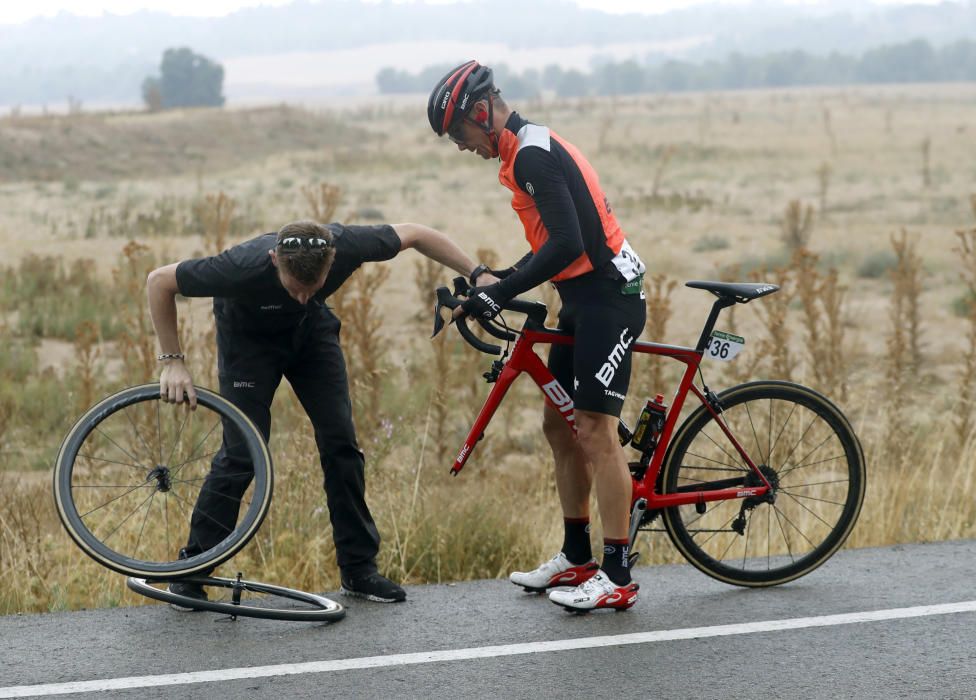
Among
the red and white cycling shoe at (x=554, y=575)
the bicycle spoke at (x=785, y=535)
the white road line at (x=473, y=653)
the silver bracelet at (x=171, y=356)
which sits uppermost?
the silver bracelet at (x=171, y=356)

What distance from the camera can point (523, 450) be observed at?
10.9m

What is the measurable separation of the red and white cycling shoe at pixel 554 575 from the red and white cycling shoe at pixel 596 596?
0.78ft

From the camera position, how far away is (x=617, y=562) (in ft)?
17.7

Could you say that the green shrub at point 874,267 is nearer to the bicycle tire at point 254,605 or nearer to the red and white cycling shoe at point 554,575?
the red and white cycling shoe at point 554,575

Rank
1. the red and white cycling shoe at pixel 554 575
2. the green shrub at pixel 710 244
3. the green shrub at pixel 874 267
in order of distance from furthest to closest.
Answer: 1. the green shrub at pixel 710 244
2. the green shrub at pixel 874 267
3. the red and white cycling shoe at pixel 554 575

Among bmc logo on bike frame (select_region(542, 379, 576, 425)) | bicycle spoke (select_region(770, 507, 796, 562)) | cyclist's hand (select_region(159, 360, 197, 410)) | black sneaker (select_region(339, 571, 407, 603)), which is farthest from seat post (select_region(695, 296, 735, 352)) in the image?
cyclist's hand (select_region(159, 360, 197, 410))

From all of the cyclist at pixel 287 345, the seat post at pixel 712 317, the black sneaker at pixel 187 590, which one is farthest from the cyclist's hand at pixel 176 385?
the seat post at pixel 712 317

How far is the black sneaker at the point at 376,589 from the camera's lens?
548 cm

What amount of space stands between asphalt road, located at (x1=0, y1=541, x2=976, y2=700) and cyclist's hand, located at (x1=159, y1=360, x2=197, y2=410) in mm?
941

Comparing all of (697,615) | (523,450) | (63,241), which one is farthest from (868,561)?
(63,241)

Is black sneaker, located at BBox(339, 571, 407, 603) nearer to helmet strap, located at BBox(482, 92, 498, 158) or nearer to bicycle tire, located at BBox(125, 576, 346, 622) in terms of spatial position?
bicycle tire, located at BBox(125, 576, 346, 622)

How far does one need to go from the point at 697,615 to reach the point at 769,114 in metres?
94.9

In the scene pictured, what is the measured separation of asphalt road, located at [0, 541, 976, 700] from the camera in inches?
175

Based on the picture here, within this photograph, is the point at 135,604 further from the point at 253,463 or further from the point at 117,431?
the point at 117,431
